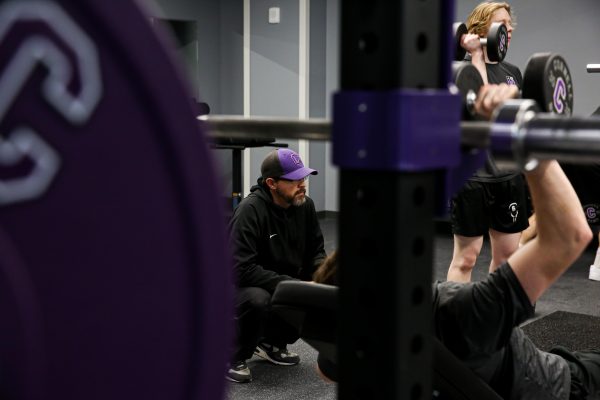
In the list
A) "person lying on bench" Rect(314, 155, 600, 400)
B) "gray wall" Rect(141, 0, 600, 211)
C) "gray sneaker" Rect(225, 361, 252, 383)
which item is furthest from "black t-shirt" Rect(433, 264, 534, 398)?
"gray wall" Rect(141, 0, 600, 211)

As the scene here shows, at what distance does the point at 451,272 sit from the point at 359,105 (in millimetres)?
3114

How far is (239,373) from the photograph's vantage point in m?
3.12

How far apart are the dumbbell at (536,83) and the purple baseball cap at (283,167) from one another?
94.9 inches

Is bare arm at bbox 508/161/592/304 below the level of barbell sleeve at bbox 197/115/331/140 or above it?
below

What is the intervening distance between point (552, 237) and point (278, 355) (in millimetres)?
2096

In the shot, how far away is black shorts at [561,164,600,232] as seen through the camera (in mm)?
3209

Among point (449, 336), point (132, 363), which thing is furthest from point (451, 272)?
point (132, 363)

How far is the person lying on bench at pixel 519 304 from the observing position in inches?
53.8

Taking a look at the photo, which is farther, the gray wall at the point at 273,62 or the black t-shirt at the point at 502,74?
the gray wall at the point at 273,62

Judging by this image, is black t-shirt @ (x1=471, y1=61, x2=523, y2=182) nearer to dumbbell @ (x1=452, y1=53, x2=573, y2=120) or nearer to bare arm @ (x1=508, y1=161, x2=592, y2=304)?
bare arm @ (x1=508, y1=161, x2=592, y2=304)

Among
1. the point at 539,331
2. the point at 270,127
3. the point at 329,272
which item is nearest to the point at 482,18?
the point at 539,331

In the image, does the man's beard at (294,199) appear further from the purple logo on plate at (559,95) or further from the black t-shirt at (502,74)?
the purple logo on plate at (559,95)

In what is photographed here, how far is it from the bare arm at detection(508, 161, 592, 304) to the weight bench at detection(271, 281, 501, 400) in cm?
19

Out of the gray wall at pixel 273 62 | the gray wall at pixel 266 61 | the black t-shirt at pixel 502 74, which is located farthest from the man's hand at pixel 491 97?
the gray wall at pixel 273 62
